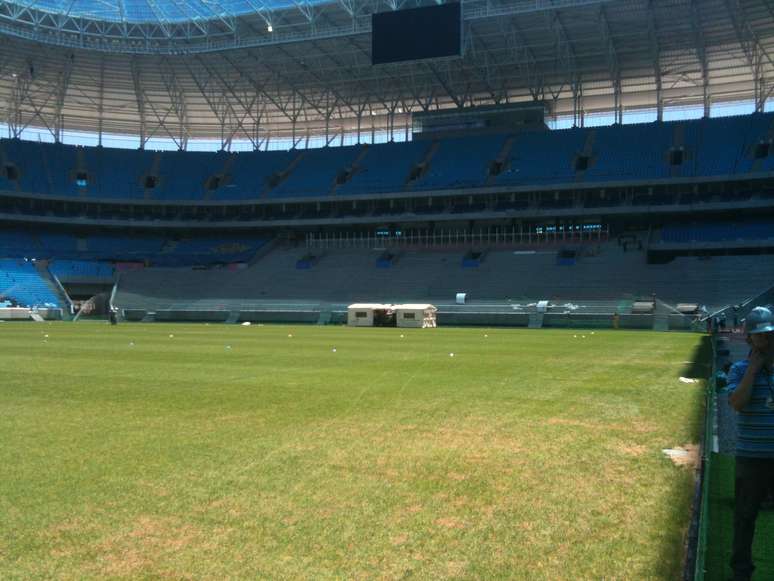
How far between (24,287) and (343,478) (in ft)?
186

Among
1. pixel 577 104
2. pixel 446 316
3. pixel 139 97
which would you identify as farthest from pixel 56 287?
pixel 577 104

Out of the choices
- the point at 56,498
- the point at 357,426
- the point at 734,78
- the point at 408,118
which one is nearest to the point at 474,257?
the point at 408,118

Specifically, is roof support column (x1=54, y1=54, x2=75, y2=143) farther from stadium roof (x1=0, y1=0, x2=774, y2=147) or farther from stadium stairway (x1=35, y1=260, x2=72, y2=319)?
stadium stairway (x1=35, y1=260, x2=72, y2=319)

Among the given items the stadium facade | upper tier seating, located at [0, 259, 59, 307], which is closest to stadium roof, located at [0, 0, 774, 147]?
the stadium facade

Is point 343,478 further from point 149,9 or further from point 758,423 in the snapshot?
point 149,9

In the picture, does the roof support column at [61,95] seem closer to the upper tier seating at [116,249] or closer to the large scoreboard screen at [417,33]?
the upper tier seating at [116,249]

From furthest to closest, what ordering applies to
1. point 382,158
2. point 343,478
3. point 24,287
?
1. point 382,158
2. point 24,287
3. point 343,478

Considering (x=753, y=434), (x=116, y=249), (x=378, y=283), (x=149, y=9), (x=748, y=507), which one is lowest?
(x=748, y=507)

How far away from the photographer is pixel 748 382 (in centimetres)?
421

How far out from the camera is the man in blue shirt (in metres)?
4.19

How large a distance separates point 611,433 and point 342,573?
539cm

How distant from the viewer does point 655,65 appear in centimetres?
5200

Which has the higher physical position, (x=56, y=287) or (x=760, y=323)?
(x=56, y=287)

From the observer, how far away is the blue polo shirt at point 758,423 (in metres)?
4.20
